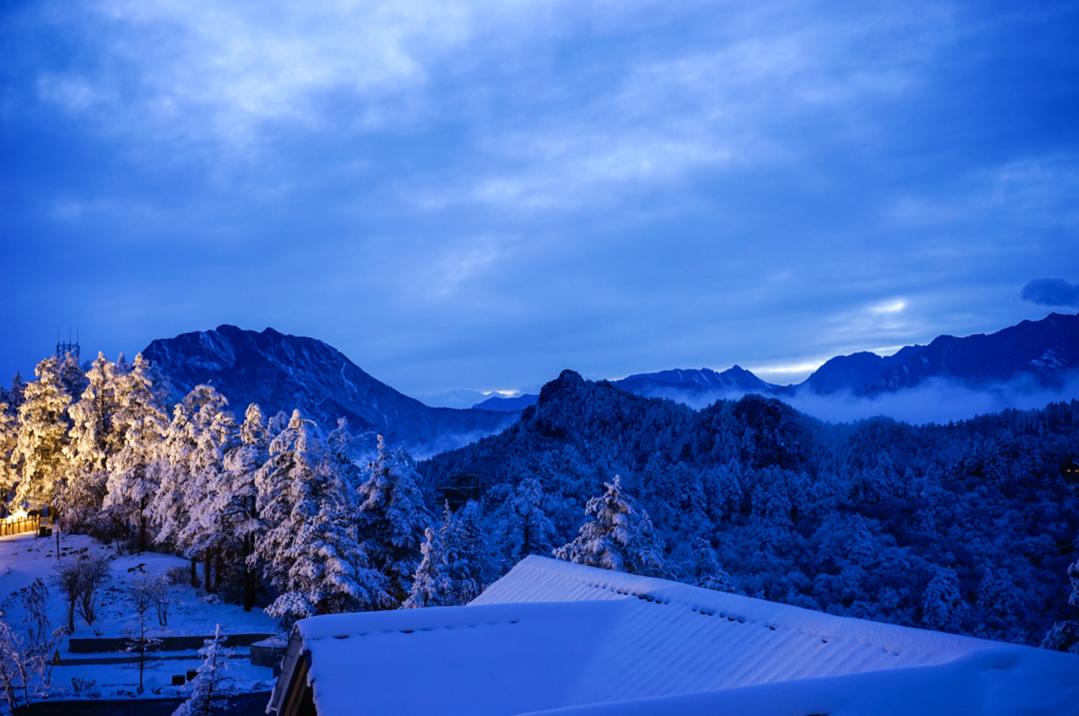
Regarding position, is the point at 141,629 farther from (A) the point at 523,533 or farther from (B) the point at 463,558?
(A) the point at 523,533

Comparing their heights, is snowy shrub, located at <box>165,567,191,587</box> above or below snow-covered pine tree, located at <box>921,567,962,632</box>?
above

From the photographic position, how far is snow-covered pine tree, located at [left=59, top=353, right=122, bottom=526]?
1827 inches

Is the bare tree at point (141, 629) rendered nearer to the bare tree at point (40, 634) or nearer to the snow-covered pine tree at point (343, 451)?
the bare tree at point (40, 634)

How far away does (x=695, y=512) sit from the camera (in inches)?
2084

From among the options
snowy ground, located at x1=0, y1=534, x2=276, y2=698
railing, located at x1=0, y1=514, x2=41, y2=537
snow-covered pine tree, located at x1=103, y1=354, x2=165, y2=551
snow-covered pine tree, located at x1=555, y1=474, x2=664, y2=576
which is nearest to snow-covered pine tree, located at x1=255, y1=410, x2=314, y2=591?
snowy ground, located at x1=0, y1=534, x2=276, y2=698

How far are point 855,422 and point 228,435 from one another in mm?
51795

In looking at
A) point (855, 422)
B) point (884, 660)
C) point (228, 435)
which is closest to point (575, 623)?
point (884, 660)

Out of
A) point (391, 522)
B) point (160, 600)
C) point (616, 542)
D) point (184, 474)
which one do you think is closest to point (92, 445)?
point (184, 474)

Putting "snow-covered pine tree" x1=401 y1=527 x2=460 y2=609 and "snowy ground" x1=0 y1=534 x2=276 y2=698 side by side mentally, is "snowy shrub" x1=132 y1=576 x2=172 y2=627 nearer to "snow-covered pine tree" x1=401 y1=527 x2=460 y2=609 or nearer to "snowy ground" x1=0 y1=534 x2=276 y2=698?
"snowy ground" x1=0 y1=534 x2=276 y2=698

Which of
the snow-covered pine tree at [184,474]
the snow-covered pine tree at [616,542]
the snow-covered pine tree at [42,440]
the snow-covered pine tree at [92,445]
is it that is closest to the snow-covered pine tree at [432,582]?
the snow-covered pine tree at [616,542]

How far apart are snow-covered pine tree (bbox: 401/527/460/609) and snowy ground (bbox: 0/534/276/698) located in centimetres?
552

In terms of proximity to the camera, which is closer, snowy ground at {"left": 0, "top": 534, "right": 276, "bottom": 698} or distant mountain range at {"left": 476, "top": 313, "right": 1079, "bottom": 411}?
snowy ground at {"left": 0, "top": 534, "right": 276, "bottom": 698}

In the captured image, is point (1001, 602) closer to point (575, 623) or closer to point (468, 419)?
point (575, 623)

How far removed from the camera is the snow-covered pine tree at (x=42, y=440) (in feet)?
163
